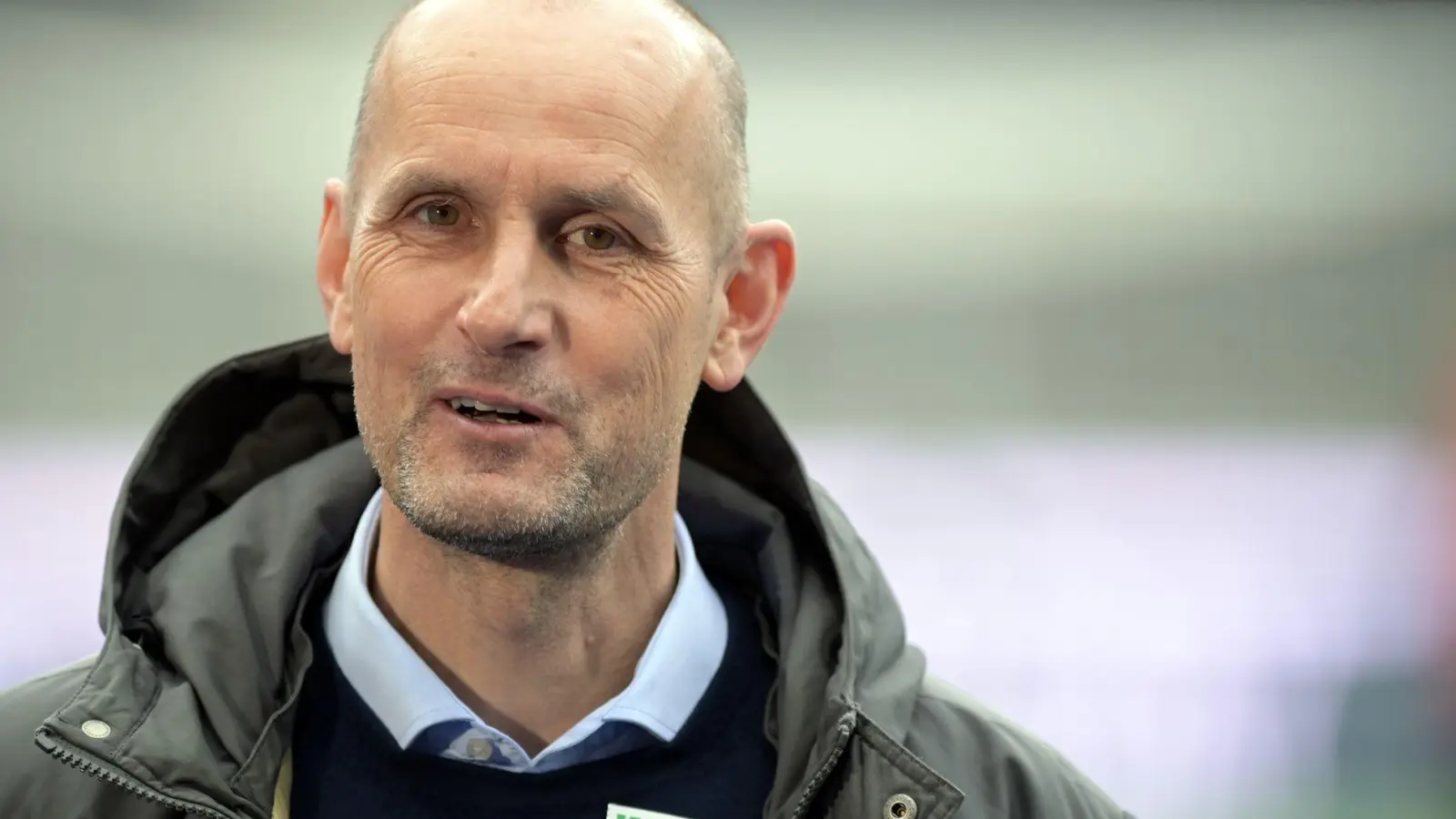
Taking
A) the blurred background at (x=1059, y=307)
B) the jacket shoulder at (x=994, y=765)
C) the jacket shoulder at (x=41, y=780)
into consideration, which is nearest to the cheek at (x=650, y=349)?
the jacket shoulder at (x=994, y=765)

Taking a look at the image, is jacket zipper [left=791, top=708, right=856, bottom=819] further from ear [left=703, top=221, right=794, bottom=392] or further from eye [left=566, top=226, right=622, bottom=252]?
eye [left=566, top=226, right=622, bottom=252]

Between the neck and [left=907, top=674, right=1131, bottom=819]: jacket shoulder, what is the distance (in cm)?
36

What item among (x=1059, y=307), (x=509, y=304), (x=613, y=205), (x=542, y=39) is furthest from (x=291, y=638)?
(x=1059, y=307)

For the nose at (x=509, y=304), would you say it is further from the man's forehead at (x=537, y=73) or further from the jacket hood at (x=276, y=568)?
the jacket hood at (x=276, y=568)

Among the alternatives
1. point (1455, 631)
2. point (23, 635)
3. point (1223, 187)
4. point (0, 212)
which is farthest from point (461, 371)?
point (1455, 631)

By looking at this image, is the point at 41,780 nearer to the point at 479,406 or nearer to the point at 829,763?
the point at 479,406

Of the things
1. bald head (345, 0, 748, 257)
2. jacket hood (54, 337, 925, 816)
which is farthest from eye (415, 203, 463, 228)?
jacket hood (54, 337, 925, 816)

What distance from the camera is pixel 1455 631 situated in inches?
114

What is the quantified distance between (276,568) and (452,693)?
24cm

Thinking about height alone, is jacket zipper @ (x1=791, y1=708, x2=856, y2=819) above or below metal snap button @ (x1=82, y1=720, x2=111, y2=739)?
Result: above

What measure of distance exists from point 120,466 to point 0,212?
0.53 m

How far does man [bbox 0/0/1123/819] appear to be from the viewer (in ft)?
4.42

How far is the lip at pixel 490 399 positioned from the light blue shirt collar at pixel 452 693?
0.90ft

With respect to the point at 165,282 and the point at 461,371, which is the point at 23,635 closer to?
the point at 165,282
